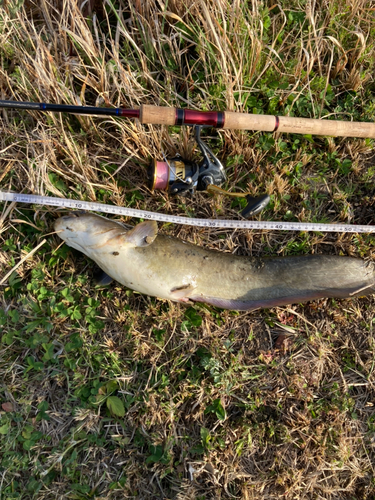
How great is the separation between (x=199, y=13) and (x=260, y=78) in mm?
705

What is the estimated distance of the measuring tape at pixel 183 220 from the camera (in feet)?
9.07

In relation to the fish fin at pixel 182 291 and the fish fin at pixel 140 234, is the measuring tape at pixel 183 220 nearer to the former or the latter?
the fish fin at pixel 140 234

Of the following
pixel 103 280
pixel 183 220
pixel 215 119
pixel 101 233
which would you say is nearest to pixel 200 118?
pixel 215 119

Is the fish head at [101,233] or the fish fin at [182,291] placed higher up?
the fish head at [101,233]

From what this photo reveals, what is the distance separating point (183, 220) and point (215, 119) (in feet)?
2.78

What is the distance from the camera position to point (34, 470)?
8.98ft

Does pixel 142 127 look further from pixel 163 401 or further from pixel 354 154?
pixel 163 401

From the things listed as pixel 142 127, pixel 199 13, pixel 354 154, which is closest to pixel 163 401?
pixel 142 127

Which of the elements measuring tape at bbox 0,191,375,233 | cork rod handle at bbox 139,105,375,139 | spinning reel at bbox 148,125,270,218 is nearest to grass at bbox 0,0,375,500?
measuring tape at bbox 0,191,375,233

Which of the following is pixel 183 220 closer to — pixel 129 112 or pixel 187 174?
pixel 187 174

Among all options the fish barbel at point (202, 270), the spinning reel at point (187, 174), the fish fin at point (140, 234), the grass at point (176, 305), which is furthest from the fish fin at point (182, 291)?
the spinning reel at point (187, 174)

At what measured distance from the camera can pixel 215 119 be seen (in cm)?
239

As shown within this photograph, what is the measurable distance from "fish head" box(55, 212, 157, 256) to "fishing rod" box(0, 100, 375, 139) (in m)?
0.75

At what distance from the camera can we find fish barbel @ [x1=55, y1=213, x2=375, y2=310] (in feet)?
8.59
